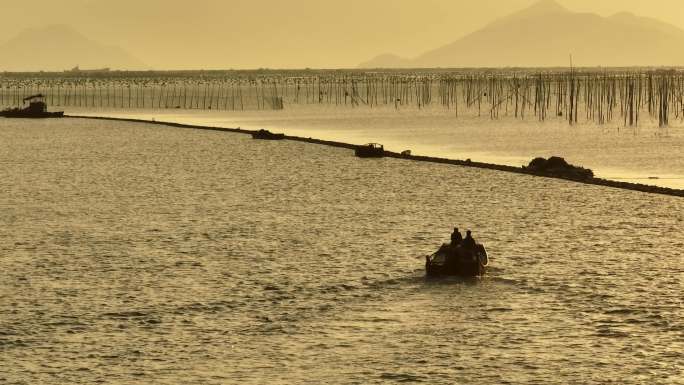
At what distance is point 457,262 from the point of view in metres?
30.4

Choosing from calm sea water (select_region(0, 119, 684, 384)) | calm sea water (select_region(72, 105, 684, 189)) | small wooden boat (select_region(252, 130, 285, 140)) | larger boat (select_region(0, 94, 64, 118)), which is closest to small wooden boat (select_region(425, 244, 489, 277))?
calm sea water (select_region(0, 119, 684, 384))

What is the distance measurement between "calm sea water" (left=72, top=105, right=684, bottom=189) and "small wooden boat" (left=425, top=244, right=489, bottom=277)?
1022 inches

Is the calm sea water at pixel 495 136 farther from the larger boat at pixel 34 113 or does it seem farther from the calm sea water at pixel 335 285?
the calm sea water at pixel 335 285

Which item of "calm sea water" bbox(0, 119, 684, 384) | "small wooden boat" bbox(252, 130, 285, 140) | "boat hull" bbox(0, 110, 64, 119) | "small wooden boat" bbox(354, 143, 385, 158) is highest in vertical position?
"boat hull" bbox(0, 110, 64, 119)

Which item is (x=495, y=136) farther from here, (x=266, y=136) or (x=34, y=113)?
(x=34, y=113)

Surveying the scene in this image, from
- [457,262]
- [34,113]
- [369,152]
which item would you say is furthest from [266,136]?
[457,262]

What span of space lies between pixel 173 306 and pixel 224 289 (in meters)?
2.18

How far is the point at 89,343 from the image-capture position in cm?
2384

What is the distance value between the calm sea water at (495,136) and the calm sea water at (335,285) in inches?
562

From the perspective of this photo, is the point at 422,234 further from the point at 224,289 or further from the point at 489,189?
the point at 489,189

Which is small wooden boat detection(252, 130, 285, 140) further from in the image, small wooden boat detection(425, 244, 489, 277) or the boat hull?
small wooden boat detection(425, 244, 489, 277)

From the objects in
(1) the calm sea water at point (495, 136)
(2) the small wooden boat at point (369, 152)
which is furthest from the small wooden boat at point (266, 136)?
(2) the small wooden boat at point (369, 152)

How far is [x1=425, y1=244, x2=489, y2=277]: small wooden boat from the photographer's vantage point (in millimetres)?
30281

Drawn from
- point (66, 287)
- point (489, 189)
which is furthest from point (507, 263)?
point (489, 189)
